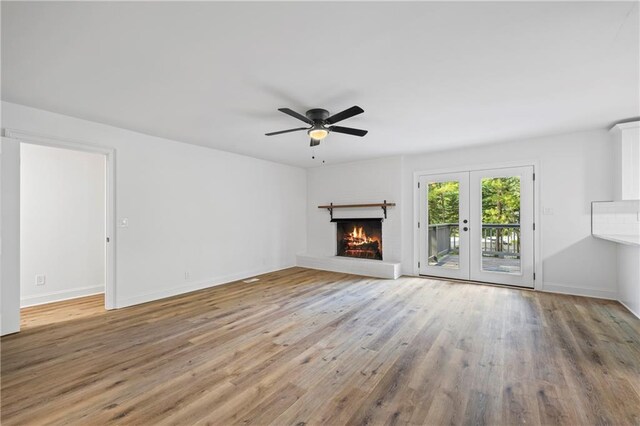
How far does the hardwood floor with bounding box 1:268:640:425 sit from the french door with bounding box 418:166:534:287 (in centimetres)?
103

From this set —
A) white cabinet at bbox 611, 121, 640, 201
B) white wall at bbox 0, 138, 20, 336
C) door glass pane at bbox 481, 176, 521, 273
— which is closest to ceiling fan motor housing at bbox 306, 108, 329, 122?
white wall at bbox 0, 138, 20, 336

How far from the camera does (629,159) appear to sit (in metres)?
3.66

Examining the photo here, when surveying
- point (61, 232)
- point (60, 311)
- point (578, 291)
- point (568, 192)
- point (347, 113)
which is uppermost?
point (347, 113)

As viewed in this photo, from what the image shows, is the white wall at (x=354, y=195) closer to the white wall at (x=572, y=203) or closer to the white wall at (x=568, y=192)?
the white wall at (x=568, y=192)

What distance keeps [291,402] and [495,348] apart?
6.37 ft

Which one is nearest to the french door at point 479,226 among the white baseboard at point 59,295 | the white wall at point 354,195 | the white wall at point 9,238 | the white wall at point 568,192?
the white wall at point 568,192

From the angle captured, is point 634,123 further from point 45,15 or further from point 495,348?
point 45,15

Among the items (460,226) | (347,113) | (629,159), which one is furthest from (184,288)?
(629,159)

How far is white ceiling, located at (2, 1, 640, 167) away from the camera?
5.71 ft

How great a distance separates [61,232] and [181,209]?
176cm

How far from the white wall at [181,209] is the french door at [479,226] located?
10.5 ft

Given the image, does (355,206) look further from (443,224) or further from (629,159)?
(629,159)

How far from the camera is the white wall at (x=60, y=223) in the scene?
4.06 metres

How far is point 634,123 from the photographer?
3576mm
